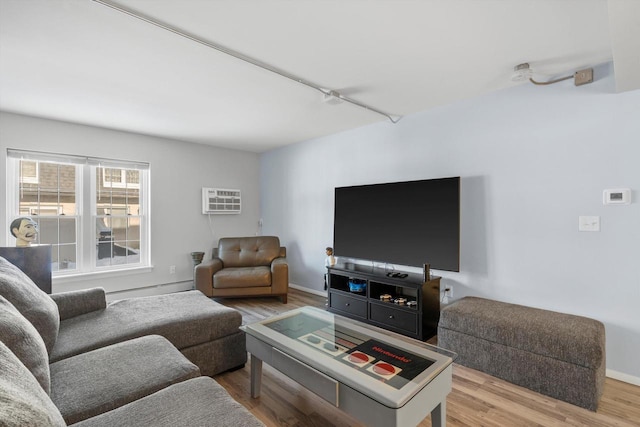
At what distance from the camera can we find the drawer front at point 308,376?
1.45 meters

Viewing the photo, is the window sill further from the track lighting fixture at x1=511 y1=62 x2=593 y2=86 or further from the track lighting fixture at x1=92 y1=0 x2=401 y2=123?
the track lighting fixture at x1=511 y1=62 x2=593 y2=86

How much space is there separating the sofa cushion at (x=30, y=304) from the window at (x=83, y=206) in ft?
7.76

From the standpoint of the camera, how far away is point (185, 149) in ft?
15.2

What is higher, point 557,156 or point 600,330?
point 557,156

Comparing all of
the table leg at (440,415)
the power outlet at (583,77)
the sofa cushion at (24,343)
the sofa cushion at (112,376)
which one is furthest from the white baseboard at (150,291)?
the power outlet at (583,77)

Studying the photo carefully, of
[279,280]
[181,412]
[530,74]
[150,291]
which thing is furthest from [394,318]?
[150,291]

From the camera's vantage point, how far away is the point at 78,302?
220 centimetres

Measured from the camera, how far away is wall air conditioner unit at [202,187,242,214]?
4816mm

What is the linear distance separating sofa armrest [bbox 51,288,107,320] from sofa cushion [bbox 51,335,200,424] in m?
0.72

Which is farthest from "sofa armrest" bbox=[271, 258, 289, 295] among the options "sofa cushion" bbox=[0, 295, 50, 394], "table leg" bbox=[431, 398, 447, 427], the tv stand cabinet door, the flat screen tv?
"sofa cushion" bbox=[0, 295, 50, 394]

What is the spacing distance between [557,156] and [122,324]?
3.50 m

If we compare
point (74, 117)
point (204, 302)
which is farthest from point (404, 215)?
point (74, 117)

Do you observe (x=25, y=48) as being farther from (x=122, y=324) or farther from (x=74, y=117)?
(x=122, y=324)

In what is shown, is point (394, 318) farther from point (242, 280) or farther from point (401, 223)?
point (242, 280)
